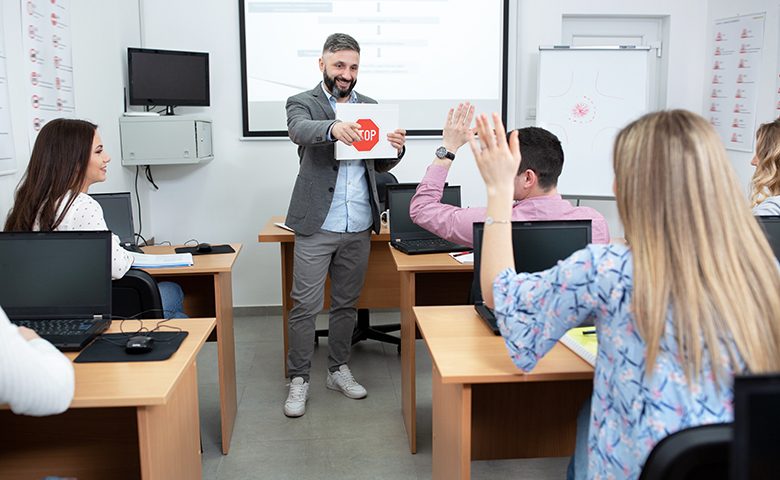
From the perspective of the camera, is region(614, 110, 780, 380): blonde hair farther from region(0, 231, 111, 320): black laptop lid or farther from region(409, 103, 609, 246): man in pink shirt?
region(0, 231, 111, 320): black laptop lid

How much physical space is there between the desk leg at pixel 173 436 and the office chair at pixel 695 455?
1.15 m

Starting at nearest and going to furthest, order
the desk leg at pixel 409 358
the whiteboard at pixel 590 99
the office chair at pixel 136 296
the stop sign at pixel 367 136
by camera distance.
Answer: the office chair at pixel 136 296 < the desk leg at pixel 409 358 < the stop sign at pixel 367 136 < the whiteboard at pixel 590 99

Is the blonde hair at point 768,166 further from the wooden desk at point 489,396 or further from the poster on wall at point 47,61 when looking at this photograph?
the poster on wall at point 47,61

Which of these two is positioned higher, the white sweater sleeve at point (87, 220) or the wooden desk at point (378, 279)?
the white sweater sleeve at point (87, 220)

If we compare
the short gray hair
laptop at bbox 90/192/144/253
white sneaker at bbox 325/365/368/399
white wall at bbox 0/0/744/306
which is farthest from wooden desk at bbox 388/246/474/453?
white wall at bbox 0/0/744/306

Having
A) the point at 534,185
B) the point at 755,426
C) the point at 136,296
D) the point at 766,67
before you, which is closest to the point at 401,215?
the point at 534,185

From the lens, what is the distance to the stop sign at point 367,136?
3.08 meters

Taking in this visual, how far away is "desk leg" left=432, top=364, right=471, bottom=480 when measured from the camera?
176 centimetres

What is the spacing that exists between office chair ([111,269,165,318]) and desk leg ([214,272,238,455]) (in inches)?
16.7

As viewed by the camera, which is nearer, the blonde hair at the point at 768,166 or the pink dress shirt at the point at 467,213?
the pink dress shirt at the point at 467,213

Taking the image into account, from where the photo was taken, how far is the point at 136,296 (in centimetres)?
249

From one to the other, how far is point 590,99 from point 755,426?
14.2 feet

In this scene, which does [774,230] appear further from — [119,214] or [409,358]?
[119,214]

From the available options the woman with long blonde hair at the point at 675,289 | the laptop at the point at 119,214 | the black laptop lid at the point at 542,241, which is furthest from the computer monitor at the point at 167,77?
the woman with long blonde hair at the point at 675,289
